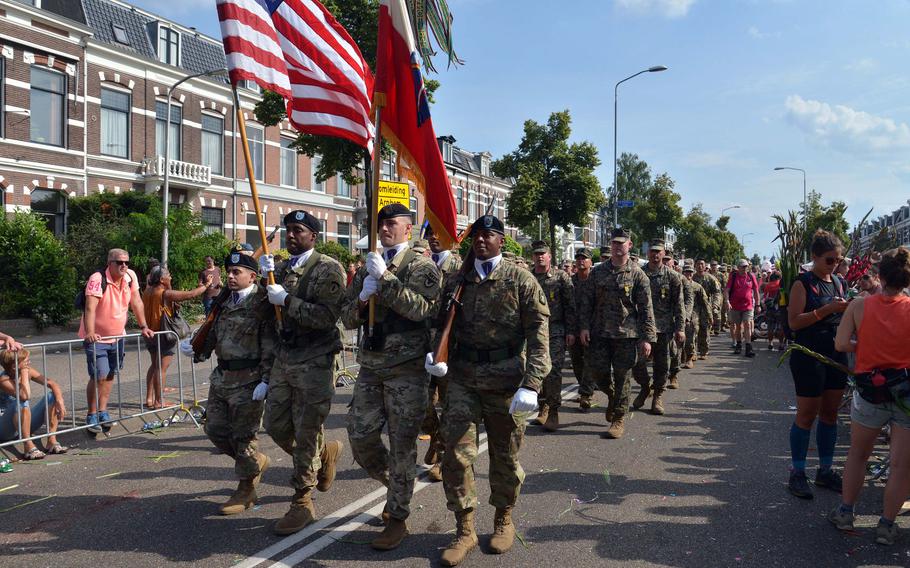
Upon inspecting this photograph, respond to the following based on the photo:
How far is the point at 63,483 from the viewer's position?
5.59 m

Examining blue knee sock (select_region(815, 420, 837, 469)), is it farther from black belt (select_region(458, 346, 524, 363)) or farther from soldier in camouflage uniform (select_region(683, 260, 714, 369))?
soldier in camouflage uniform (select_region(683, 260, 714, 369))

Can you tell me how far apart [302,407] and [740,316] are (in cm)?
1259

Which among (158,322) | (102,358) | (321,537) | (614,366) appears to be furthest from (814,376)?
(158,322)

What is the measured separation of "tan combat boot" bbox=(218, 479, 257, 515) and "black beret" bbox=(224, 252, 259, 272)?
1.65 m

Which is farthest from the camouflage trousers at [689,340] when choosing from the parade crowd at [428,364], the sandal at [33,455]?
the sandal at [33,455]

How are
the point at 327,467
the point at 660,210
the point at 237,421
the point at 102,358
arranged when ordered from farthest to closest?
1. the point at 660,210
2. the point at 102,358
3. the point at 327,467
4. the point at 237,421

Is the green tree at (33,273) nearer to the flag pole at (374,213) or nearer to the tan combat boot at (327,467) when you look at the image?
the tan combat boot at (327,467)

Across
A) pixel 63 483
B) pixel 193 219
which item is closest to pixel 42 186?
pixel 193 219

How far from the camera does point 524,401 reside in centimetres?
396

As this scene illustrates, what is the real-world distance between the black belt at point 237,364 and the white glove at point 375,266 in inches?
55.1

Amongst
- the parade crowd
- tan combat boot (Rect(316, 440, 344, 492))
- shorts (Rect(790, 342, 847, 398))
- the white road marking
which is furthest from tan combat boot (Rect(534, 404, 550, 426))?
tan combat boot (Rect(316, 440, 344, 492))

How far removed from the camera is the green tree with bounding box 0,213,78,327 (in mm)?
16672

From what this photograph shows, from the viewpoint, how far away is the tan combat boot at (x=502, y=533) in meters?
4.13

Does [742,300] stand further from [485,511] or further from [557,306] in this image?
[485,511]
